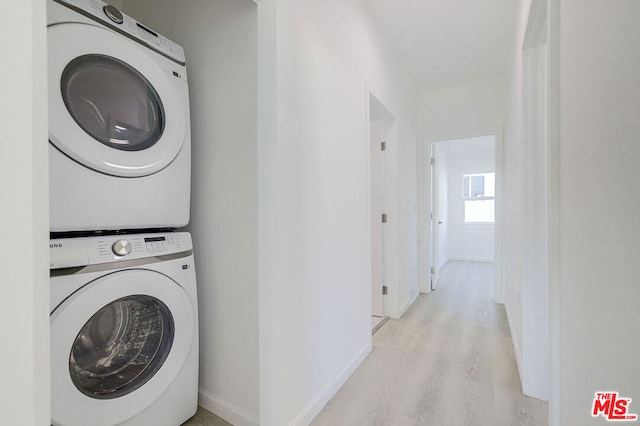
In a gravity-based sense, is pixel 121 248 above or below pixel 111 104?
below

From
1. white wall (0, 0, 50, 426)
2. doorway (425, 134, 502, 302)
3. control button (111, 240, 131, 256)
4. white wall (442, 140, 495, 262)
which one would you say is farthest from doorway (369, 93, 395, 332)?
white wall (442, 140, 495, 262)

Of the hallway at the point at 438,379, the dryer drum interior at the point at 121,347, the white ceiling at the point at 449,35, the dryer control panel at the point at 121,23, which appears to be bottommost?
the hallway at the point at 438,379

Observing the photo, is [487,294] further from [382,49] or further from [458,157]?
[458,157]

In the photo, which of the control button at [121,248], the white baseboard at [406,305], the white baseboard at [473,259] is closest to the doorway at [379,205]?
the white baseboard at [406,305]

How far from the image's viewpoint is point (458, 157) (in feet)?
21.9

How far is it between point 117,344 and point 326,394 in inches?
43.7

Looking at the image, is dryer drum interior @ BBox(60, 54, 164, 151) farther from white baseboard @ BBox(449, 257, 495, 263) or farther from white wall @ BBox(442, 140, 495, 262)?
white baseboard @ BBox(449, 257, 495, 263)

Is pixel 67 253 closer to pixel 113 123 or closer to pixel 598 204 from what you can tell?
pixel 113 123

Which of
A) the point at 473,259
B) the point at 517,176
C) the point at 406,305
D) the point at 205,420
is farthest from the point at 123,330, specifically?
the point at 473,259

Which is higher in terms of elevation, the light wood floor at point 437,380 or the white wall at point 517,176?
the white wall at point 517,176

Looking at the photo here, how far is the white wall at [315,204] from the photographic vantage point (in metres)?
1.29

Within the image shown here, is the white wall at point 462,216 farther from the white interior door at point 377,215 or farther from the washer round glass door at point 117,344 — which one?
the washer round glass door at point 117,344

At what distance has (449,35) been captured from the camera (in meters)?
2.65

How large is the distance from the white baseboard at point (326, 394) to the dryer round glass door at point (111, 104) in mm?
1394
